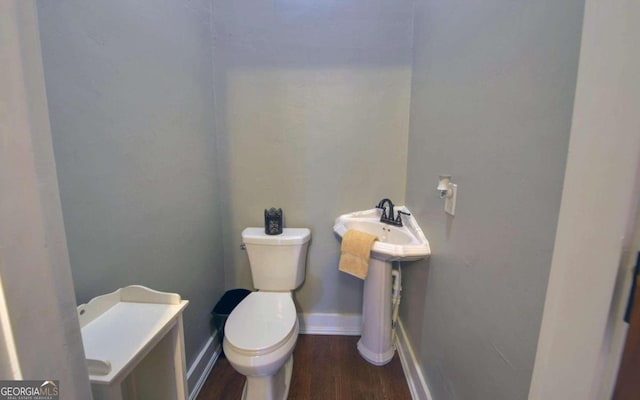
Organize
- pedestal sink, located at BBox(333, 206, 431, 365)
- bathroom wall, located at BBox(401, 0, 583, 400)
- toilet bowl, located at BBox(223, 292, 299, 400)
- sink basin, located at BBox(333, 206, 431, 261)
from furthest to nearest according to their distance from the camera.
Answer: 1. pedestal sink, located at BBox(333, 206, 431, 365)
2. sink basin, located at BBox(333, 206, 431, 261)
3. toilet bowl, located at BBox(223, 292, 299, 400)
4. bathroom wall, located at BBox(401, 0, 583, 400)

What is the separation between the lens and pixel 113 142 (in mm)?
863

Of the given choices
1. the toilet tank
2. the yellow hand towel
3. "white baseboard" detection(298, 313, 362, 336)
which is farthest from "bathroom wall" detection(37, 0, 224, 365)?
the yellow hand towel

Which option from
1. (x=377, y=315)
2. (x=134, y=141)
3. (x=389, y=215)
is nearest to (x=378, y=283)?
(x=377, y=315)

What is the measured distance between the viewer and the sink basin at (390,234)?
1.19 meters

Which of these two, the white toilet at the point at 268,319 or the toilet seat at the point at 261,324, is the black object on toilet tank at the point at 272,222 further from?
the toilet seat at the point at 261,324

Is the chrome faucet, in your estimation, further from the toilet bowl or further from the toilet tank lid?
the toilet bowl

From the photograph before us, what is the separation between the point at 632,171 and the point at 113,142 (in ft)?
4.12

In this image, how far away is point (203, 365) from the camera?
4.67 ft

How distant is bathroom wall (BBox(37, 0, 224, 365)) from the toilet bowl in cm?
33

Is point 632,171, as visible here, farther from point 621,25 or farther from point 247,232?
point 247,232

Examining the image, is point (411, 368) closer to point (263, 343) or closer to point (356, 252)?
point (356, 252)

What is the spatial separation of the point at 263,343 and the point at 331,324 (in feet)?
2.83

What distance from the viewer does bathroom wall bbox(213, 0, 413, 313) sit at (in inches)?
59.9

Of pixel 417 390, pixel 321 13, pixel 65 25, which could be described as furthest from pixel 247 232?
pixel 321 13
